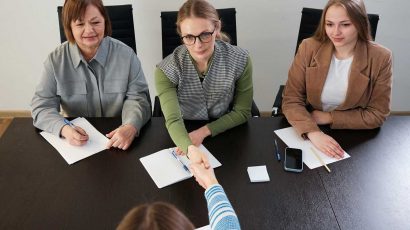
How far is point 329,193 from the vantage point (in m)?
1.31

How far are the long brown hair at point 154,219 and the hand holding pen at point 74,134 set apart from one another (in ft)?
3.23

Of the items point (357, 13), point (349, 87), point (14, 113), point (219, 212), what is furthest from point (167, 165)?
point (14, 113)

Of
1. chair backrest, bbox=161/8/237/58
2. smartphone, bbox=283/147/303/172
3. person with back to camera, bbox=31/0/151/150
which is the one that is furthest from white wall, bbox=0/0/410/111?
smartphone, bbox=283/147/303/172

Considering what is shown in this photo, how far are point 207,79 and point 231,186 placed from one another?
1.87ft

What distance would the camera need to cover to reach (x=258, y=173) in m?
1.39

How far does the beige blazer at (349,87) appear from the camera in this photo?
1.65 meters

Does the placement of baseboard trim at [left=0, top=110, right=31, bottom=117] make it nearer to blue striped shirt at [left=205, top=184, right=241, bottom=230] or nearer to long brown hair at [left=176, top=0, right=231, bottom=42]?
long brown hair at [left=176, top=0, right=231, bottom=42]

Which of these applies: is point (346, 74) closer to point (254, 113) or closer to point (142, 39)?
point (254, 113)

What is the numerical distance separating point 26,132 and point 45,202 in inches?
19.6

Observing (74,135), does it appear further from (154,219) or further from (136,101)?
(154,219)

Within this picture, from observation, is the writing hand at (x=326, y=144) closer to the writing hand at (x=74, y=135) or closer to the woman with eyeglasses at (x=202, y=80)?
the woman with eyeglasses at (x=202, y=80)

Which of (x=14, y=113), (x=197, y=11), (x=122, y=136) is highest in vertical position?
(x=197, y=11)

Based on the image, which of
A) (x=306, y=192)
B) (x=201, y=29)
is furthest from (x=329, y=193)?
(x=201, y=29)

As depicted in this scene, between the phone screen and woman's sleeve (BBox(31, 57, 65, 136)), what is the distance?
97cm
